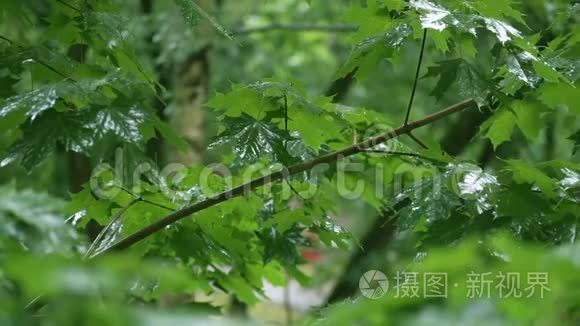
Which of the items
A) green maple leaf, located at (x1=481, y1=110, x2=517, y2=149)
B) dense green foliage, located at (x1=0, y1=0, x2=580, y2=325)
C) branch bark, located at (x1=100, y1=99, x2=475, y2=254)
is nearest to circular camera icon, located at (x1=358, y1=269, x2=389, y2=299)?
dense green foliage, located at (x1=0, y1=0, x2=580, y2=325)

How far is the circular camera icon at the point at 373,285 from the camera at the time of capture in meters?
1.52

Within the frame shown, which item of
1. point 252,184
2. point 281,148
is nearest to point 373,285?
point 252,184

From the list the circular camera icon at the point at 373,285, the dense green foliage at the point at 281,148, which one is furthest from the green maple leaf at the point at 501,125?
the circular camera icon at the point at 373,285

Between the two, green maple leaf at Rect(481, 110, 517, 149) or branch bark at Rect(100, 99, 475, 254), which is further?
green maple leaf at Rect(481, 110, 517, 149)

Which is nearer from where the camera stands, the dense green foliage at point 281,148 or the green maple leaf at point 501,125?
the dense green foliage at point 281,148

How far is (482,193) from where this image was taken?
59.7 inches

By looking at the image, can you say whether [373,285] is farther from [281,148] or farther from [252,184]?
[281,148]

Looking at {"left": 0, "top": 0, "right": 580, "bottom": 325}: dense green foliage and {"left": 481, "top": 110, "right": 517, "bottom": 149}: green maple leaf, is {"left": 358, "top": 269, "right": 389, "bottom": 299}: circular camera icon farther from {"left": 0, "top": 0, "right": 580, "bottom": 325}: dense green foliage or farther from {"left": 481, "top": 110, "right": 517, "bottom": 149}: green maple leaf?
{"left": 481, "top": 110, "right": 517, "bottom": 149}: green maple leaf

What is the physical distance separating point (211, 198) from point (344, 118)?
384 millimetres

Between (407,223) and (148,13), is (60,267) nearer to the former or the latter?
(407,223)

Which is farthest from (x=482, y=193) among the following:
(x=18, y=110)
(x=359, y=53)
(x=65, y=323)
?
(x=65, y=323)

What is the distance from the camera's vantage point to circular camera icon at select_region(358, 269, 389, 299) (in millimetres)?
1521

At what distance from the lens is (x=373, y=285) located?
78.1 inches

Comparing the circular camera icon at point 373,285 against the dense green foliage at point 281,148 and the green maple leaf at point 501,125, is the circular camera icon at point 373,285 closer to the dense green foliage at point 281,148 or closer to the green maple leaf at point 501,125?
the dense green foliage at point 281,148
